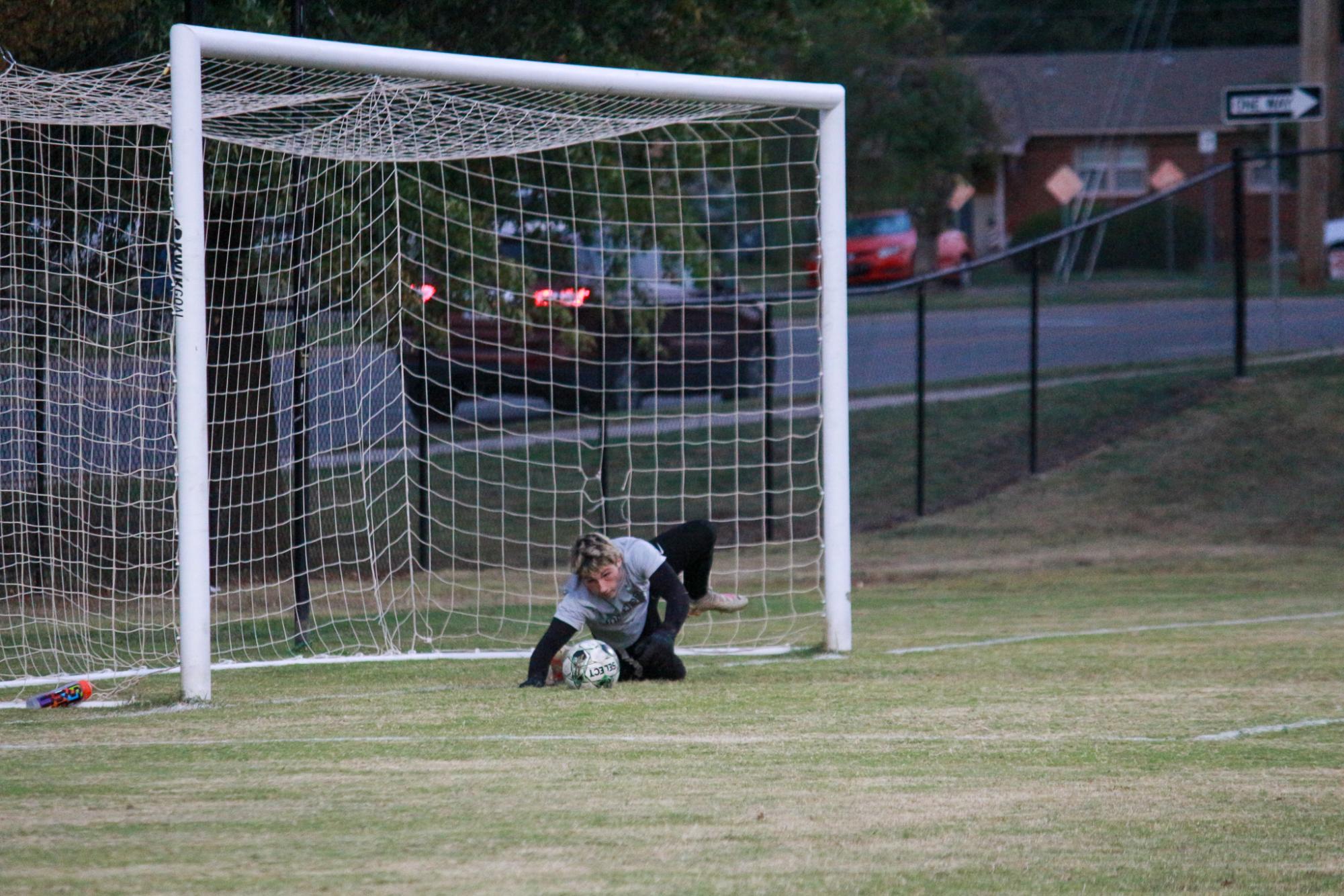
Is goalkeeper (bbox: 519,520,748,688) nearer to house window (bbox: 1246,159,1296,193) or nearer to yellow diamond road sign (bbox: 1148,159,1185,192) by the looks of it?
yellow diamond road sign (bbox: 1148,159,1185,192)

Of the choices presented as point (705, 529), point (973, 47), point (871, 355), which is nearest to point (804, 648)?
point (705, 529)

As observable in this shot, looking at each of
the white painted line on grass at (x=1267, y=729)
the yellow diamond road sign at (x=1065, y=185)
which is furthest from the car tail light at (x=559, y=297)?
the yellow diamond road sign at (x=1065, y=185)

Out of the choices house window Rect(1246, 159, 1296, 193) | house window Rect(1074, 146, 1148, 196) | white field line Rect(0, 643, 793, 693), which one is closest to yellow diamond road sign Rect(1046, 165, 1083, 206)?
house window Rect(1246, 159, 1296, 193)

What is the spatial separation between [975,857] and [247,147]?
8.72 m

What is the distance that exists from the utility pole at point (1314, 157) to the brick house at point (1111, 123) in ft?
62.7

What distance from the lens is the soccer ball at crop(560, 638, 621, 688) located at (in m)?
8.42

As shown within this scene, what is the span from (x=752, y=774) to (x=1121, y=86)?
47449 millimetres

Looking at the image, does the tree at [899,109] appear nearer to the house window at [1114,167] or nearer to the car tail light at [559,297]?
the house window at [1114,167]

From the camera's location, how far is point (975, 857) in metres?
5.03

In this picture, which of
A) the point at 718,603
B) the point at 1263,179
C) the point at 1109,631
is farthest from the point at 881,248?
the point at 718,603

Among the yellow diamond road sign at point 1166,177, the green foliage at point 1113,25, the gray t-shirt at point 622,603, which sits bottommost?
the gray t-shirt at point 622,603

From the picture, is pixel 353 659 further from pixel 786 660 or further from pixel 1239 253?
pixel 1239 253

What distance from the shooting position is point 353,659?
32.0 ft

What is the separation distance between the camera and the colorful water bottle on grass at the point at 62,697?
8.00 m
